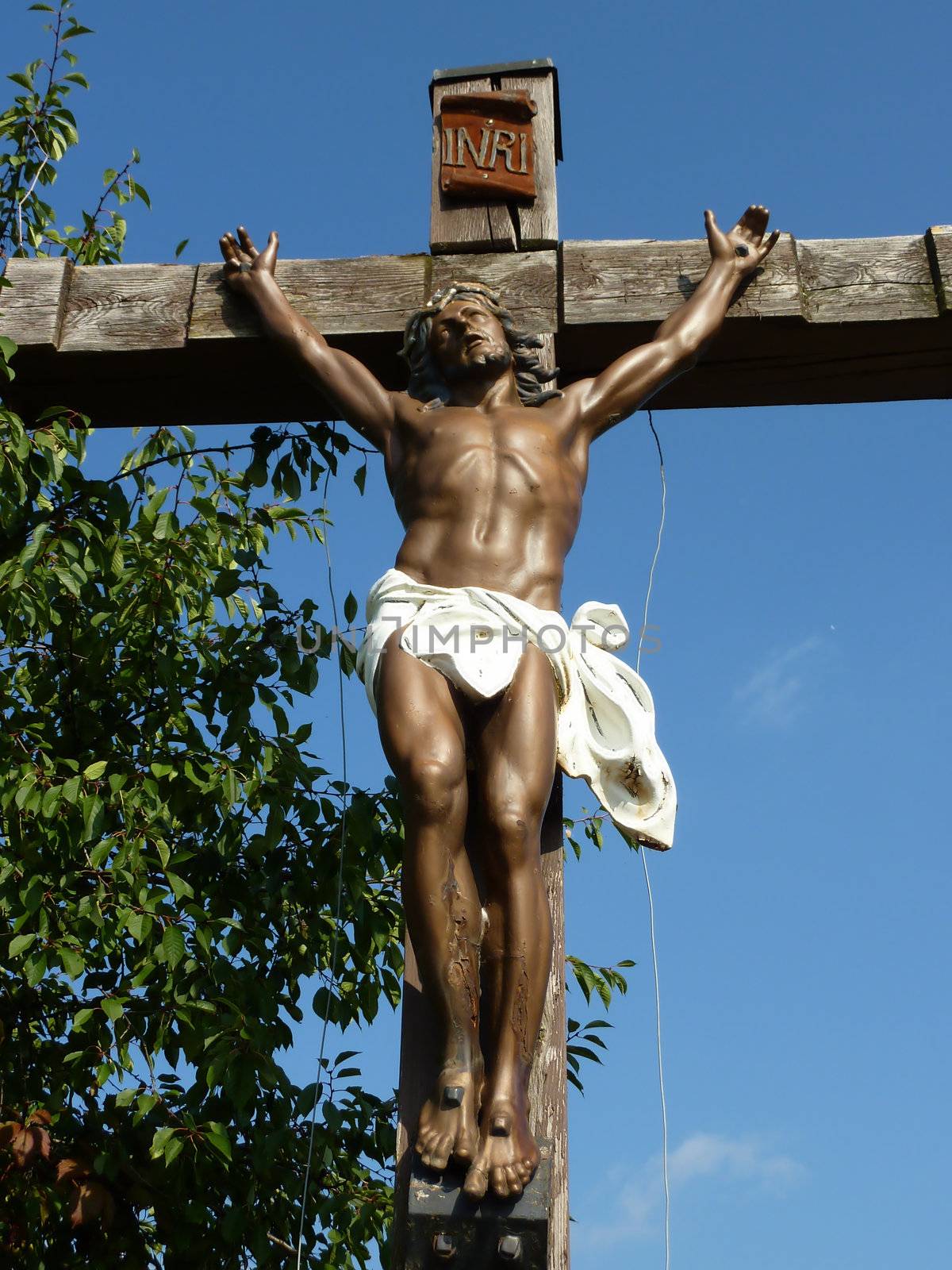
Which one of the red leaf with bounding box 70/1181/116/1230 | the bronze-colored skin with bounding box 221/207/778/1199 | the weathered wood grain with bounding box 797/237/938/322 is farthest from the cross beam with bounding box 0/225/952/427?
the red leaf with bounding box 70/1181/116/1230

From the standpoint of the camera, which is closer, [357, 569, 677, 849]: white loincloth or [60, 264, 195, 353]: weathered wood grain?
[357, 569, 677, 849]: white loincloth

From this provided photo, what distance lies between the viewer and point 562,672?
3734mm

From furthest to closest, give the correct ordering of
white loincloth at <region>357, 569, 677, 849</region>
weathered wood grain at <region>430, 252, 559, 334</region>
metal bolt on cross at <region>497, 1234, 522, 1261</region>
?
weathered wood grain at <region>430, 252, 559, 334</region> → white loincloth at <region>357, 569, 677, 849</region> → metal bolt on cross at <region>497, 1234, 522, 1261</region>

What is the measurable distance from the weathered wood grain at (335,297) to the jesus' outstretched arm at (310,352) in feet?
0.16

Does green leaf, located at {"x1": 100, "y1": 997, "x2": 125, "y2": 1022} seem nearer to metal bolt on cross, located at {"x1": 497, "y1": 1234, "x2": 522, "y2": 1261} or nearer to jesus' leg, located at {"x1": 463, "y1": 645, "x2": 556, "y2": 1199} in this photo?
jesus' leg, located at {"x1": 463, "y1": 645, "x2": 556, "y2": 1199}

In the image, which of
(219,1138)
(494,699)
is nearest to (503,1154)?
(494,699)

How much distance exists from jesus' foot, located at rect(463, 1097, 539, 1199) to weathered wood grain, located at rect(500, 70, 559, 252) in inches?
99.3

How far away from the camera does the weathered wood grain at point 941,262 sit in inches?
176

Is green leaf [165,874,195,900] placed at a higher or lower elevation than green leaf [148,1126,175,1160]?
higher

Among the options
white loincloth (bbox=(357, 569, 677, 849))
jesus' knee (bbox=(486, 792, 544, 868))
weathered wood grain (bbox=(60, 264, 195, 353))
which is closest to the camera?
jesus' knee (bbox=(486, 792, 544, 868))

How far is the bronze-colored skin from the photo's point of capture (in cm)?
321

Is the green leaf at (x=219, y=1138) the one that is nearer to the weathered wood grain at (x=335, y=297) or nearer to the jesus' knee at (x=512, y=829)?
the jesus' knee at (x=512, y=829)

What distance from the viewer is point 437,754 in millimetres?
3391

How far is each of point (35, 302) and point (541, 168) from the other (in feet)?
4.90
